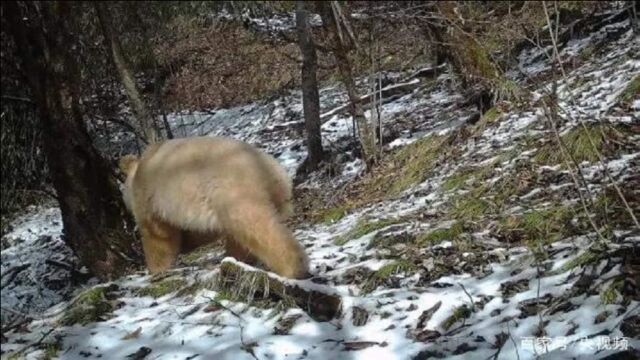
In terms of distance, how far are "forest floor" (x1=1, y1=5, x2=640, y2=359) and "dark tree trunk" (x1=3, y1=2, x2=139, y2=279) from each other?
3.04ft

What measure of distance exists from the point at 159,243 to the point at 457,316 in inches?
106

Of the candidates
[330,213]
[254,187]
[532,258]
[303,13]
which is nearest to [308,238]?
[330,213]

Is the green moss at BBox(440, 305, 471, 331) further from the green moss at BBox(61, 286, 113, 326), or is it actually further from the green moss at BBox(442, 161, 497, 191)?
the green moss at BBox(442, 161, 497, 191)

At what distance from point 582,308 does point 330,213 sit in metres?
4.60

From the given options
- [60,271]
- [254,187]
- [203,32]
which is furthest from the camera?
[203,32]

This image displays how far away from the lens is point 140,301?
16.5ft

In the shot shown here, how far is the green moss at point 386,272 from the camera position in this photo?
14.7ft

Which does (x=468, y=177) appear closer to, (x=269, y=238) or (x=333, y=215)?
(x=333, y=215)

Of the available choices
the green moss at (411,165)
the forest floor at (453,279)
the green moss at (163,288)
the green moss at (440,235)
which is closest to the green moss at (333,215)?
the forest floor at (453,279)

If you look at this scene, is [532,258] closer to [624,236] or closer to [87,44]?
[624,236]

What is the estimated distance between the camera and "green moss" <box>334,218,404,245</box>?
5.92m

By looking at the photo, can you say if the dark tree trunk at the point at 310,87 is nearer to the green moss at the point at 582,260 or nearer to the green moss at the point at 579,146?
the green moss at the point at 579,146

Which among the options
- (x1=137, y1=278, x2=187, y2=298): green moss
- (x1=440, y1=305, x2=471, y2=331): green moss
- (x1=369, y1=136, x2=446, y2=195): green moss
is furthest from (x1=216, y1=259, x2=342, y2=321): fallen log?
(x1=369, y1=136, x2=446, y2=195): green moss

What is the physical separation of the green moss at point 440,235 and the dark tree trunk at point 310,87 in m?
6.17
